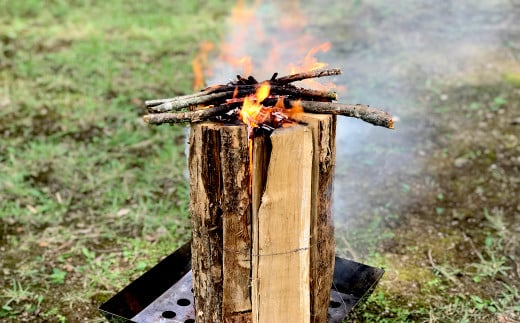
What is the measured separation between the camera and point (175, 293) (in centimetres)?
331

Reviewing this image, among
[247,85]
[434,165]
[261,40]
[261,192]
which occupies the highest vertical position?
[261,40]

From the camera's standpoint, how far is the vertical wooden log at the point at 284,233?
94.3 inches

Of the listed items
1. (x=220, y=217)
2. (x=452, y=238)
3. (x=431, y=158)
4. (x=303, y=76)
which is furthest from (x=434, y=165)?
(x=220, y=217)

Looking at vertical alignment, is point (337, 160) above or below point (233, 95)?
below

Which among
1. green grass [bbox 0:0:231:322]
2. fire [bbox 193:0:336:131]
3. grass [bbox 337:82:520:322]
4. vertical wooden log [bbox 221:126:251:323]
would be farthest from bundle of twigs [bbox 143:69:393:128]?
fire [bbox 193:0:336:131]

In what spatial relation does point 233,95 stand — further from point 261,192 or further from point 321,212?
point 321,212

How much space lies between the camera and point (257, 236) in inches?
97.7

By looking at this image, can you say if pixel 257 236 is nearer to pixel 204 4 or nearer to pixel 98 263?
pixel 98 263

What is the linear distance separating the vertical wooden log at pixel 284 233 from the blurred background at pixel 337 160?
82 centimetres

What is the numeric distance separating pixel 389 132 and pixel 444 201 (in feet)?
4.45

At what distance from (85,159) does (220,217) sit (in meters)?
3.26

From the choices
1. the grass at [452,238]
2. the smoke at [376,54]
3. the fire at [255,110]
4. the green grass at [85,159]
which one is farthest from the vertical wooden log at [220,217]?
the smoke at [376,54]

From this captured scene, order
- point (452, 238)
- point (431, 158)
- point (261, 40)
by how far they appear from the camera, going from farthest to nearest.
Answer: point (261, 40) < point (431, 158) < point (452, 238)

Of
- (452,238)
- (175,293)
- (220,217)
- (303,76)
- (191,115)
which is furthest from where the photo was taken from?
(452,238)
